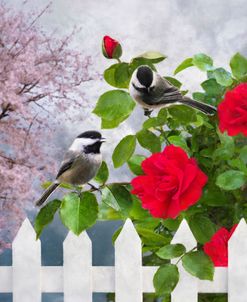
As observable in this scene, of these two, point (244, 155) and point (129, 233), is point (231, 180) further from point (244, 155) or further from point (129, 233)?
point (129, 233)

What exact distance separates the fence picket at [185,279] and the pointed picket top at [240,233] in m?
0.08

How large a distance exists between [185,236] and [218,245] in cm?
7

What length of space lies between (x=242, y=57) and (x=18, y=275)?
27.4 inches

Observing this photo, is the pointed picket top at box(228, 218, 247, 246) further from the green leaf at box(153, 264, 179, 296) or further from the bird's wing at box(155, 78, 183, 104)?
the bird's wing at box(155, 78, 183, 104)

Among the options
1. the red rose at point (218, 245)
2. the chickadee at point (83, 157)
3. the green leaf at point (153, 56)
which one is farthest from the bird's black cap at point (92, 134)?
the red rose at point (218, 245)

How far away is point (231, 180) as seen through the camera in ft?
3.75

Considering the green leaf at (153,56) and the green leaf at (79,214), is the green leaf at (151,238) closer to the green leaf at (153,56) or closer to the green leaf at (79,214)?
the green leaf at (79,214)

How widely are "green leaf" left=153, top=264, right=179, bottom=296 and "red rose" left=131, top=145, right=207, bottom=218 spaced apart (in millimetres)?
131

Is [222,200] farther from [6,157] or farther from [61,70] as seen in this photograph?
[61,70]

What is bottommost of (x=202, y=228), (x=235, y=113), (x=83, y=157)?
(x=202, y=228)

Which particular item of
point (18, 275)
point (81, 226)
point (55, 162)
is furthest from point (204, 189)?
point (55, 162)

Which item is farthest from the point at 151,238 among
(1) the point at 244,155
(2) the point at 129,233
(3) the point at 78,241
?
(1) the point at 244,155

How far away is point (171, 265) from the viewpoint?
47.1 inches

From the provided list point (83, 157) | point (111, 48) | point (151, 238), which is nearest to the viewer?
point (83, 157)
